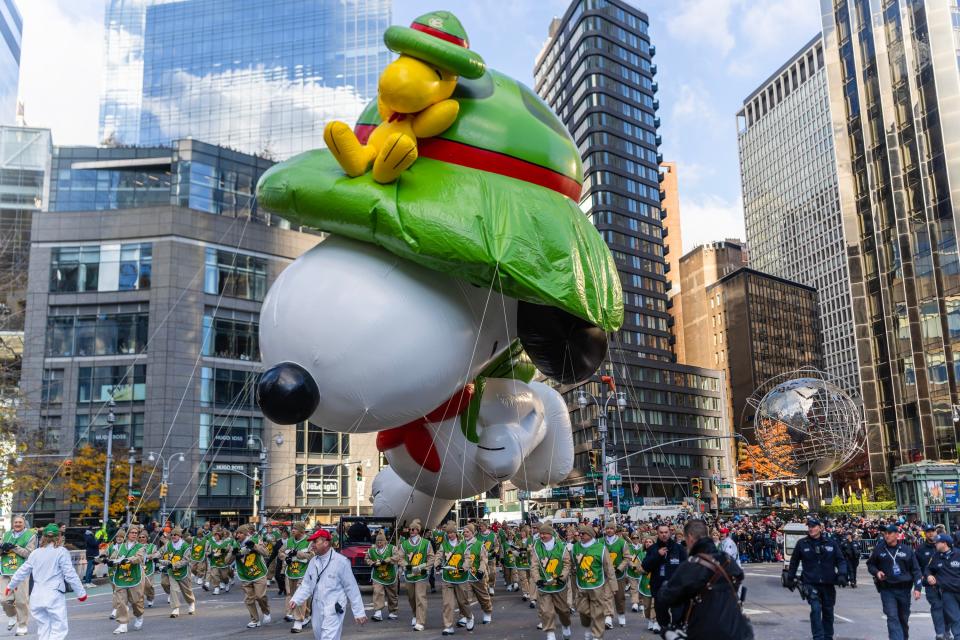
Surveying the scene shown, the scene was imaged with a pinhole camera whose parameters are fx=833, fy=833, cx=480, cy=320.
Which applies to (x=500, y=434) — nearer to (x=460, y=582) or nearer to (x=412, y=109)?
(x=460, y=582)

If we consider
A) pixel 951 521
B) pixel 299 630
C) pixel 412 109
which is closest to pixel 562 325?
pixel 412 109

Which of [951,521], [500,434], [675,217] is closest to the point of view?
[500,434]

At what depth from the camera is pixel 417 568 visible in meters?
13.0

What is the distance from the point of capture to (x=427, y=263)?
Result: 31.7 ft

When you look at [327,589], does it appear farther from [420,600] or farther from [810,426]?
[810,426]

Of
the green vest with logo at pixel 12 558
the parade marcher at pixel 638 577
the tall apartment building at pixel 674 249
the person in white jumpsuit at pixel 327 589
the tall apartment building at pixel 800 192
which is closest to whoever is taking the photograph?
the person in white jumpsuit at pixel 327 589

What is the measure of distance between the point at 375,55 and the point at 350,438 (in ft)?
164

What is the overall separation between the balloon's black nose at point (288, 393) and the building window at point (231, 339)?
43101 millimetres

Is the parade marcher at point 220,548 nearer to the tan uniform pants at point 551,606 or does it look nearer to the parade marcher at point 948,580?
the tan uniform pants at point 551,606

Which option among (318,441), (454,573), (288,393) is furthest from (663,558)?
(318,441)

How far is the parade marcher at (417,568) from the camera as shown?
13.0 meters

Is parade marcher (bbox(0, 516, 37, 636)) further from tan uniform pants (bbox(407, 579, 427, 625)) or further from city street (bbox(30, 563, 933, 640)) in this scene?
tan uniform pants (bbox(407, 579, 427, 625))

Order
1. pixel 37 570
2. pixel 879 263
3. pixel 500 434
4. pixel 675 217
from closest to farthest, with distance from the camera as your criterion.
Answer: pixel 37 570
pixel 500 434
pixel 879 263
pixel 675 217

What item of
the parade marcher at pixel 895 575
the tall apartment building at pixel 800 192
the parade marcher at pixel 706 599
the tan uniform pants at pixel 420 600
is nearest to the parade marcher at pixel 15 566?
the tan uniform pants at pixel 420 600
